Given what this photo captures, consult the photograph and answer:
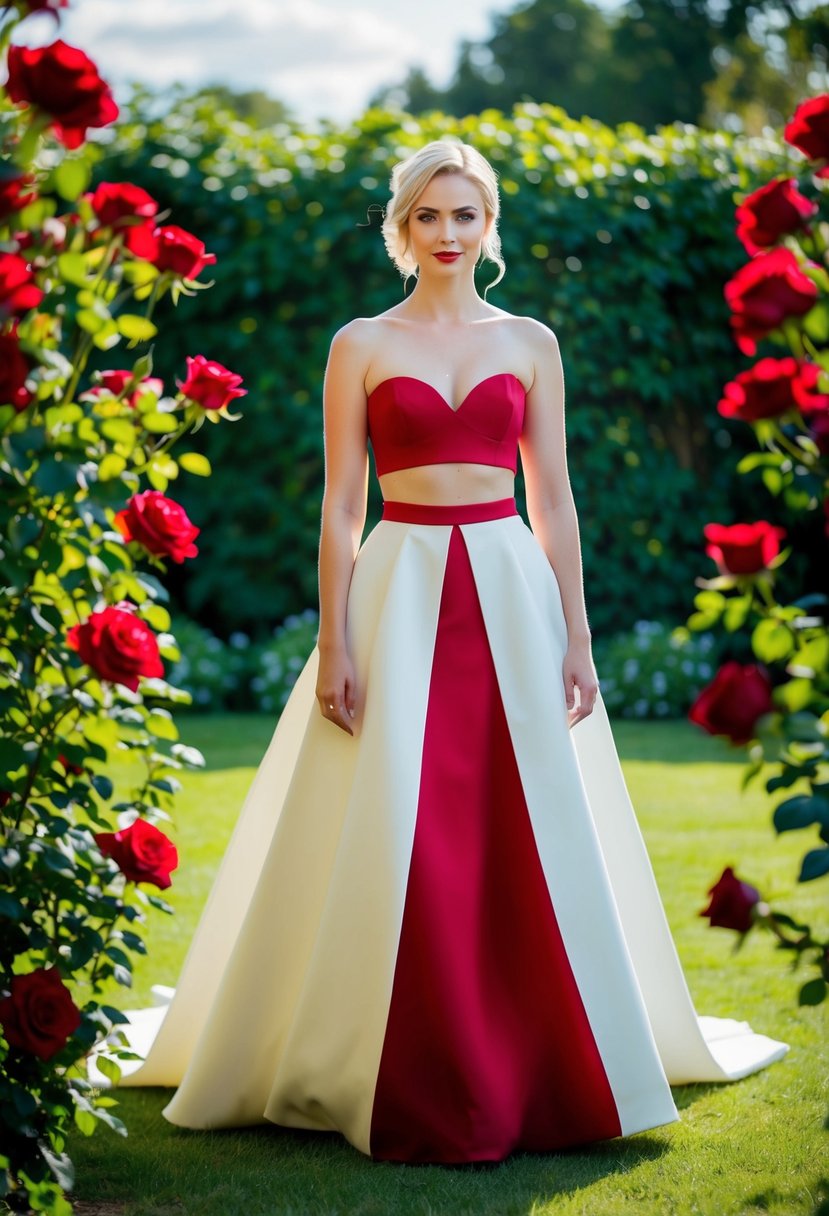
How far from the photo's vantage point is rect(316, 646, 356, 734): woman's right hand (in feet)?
10.8

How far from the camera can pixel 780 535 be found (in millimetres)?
2166

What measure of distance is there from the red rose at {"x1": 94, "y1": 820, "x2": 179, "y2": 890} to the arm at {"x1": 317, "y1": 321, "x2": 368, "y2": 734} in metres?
0.85

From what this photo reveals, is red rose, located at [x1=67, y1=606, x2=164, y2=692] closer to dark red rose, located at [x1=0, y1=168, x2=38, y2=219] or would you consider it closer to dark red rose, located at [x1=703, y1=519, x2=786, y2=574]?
dark red rose, located at [x1=0, y1=168, x2=38, y2=219]

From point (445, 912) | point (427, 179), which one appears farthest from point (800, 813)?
point (427, 179)

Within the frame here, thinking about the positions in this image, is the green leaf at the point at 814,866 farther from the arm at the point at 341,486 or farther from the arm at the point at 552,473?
the arm at the point at 341,486

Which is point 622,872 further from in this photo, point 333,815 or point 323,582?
point 323,582

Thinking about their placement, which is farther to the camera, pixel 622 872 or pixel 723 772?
pixel 723 772

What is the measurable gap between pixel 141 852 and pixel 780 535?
121 centimetres

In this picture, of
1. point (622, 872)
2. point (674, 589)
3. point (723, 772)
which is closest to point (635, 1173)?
point (622, 872)

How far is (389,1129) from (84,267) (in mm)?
1910

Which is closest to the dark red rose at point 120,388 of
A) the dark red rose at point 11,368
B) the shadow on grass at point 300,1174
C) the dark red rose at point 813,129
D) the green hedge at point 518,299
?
the dark red rose at point 11,368

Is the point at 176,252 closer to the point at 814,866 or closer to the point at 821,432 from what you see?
the point at 821,432

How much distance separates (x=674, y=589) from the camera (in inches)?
364

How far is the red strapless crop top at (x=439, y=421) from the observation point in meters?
3.33
